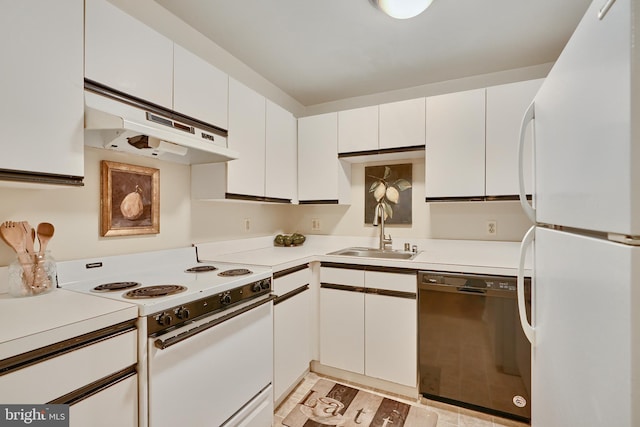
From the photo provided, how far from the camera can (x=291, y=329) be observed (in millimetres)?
2041

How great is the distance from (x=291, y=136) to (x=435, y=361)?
2.04 metres

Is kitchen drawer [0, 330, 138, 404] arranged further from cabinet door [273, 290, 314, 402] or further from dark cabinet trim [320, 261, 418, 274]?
dark cabinet trim [320, 261, 418, 274]

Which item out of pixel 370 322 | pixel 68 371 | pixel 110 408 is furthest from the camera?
pixel 370 322

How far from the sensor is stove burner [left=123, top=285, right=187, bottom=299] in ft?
4.00

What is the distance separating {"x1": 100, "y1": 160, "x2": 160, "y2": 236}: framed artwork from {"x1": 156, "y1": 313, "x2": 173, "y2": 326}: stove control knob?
0.74 m

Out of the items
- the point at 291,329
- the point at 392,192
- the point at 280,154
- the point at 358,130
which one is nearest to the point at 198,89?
the point at 280,154

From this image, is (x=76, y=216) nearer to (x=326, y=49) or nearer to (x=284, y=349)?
(x=284, y=349)

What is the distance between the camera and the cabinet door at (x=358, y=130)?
8.24 feet

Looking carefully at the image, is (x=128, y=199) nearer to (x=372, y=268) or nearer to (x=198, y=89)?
(x=198, y=89)

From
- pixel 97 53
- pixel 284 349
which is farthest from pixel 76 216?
pixel 284 349

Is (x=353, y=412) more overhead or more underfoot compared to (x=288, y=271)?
more underfoot

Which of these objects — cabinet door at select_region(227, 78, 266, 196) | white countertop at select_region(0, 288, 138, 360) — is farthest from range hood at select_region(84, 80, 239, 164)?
white countertop at select_region(0, 288, 138, 360)

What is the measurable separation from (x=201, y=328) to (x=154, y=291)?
0.81 feet

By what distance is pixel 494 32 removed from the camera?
2.01 meters
